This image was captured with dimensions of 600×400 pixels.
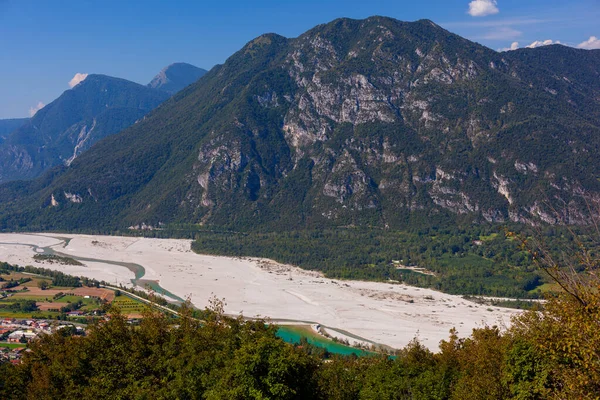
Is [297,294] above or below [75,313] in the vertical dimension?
above

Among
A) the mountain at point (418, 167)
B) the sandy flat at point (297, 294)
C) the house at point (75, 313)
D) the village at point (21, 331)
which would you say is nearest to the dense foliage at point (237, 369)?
the village at point (21, 331)

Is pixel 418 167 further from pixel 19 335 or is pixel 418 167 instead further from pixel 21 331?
pixel 19 335

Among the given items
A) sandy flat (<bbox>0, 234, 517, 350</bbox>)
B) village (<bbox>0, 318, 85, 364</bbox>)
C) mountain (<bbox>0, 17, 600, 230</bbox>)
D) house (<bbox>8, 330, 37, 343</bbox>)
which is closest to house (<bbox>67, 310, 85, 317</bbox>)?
village (<bbox>0, 318, 85, 364</bbox>)

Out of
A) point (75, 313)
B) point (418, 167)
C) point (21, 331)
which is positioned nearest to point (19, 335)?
point (21, 331)

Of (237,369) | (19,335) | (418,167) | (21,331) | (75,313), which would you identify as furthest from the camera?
(418,167)

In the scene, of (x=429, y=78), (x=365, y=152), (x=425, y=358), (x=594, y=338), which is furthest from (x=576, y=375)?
(x=429, y=78)

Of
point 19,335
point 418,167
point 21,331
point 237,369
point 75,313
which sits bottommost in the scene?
point 19,335

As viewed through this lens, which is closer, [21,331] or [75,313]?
[21,331]

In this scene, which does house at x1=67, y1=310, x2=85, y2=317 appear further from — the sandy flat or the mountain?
the mountain

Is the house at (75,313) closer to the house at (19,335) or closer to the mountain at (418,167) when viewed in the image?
the house at (19,335)
